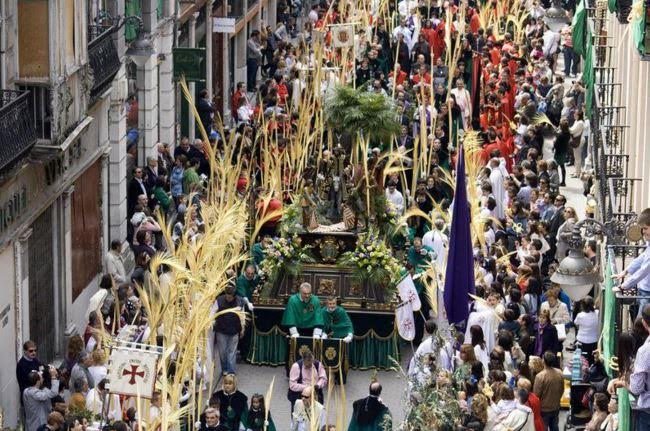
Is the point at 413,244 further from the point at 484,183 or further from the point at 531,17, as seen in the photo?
the point at 531,17

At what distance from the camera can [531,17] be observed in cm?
6103

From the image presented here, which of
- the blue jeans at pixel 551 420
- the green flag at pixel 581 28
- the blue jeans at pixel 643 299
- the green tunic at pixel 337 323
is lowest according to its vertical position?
the blue jeans at pixel 551 420

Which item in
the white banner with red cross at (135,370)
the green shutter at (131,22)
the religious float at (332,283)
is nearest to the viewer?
the white banner with red cross at (135,370)

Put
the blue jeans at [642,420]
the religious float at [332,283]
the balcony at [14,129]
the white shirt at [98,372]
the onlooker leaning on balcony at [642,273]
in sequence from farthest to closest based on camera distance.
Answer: the religious float at [332,283]
the balcony at [14,129]
the white shirt at [98,372]
the onlooker leaning on balcony at [642,273]
the blue jeans at [642,420]

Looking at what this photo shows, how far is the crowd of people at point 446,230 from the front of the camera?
29328 mm

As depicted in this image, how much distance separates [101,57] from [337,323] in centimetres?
642

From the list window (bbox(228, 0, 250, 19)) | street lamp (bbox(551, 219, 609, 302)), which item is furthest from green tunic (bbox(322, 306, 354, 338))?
window (bbox(228, 0, 250, 19))

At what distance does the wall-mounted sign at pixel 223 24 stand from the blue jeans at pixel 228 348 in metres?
20.0

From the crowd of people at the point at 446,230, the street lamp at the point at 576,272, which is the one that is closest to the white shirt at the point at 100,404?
the crowd of people at the point at 446,230

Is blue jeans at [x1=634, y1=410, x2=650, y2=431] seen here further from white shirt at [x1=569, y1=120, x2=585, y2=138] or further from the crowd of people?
white shirt at [x1=569, y1=120, x2=585, y2=138]

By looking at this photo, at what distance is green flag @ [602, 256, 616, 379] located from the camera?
2783cm

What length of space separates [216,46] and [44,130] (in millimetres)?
22142

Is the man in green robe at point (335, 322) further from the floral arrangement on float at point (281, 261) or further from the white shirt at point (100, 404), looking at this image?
the white shirt at point (100, 404)

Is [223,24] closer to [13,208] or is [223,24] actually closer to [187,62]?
[187,62]
